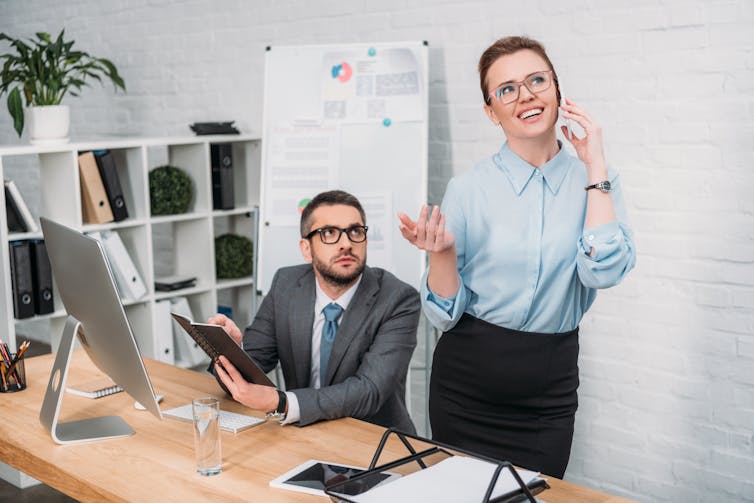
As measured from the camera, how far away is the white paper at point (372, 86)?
332 centimetres

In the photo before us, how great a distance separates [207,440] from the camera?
1641 mm

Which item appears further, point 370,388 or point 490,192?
point 370,388

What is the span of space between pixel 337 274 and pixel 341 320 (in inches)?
5.0

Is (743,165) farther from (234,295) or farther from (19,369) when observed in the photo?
(234,295)

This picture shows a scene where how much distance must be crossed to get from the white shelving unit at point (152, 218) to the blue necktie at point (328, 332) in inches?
55.5

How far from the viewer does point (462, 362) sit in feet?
6.38

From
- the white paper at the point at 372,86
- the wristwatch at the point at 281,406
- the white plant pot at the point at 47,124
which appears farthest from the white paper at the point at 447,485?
the white plant pot at the point at 47,124

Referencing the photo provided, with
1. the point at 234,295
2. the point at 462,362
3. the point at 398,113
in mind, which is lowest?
the point at 234,295

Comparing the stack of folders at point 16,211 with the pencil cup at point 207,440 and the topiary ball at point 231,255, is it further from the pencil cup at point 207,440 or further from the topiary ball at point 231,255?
the pencil cup at point 207,440

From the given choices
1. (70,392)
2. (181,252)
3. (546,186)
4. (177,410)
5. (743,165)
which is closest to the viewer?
(546,186)

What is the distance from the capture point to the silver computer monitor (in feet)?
5.63

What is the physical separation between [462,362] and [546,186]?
44 centimetres

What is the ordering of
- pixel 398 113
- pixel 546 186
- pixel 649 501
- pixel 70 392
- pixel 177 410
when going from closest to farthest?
pixel 546 186
pixel 177 410
pixel 70 392
pixel 649 501
pixel 398 113

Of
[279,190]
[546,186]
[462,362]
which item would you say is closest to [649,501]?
[462,362]
